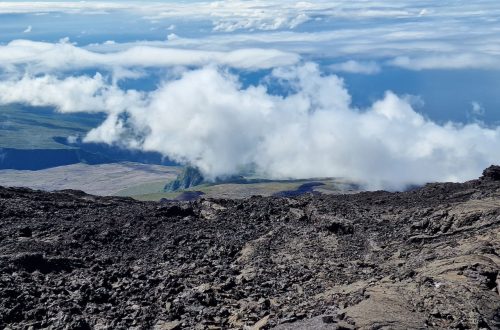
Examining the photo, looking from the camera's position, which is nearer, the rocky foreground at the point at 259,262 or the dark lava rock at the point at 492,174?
the rocky foreground at the point at 259,262

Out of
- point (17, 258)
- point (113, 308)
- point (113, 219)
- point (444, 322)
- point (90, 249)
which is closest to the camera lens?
point (444, 322)

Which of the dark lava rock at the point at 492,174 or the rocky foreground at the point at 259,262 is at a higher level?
the dark lava rock at the point at 492,174

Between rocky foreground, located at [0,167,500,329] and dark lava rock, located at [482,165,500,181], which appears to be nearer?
rocky foreground, located at [0,167,500,329]

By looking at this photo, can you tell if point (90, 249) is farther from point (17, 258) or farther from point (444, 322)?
point (444, 322)

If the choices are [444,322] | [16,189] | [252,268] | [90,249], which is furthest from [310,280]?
[16,189]

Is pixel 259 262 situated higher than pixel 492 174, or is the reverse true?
pixel 492 174

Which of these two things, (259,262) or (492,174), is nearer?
(259,262)

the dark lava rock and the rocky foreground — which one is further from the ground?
the dark lava rock

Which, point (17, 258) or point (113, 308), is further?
point (17, 258)
